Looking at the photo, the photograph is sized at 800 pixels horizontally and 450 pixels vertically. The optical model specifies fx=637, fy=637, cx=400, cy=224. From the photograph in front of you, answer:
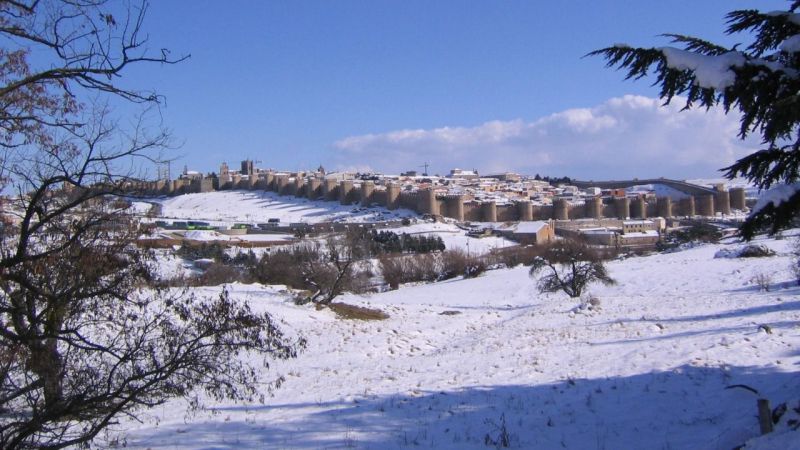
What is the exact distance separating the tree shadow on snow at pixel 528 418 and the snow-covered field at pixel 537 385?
0.08 ft

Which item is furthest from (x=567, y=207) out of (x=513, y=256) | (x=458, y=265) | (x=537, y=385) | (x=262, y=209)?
(x=537, y=385)

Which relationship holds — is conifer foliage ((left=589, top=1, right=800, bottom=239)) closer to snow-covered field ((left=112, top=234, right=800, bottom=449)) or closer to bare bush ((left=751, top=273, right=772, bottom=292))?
snow-covered field ((left=112, top=234, right=800, bottom=449))

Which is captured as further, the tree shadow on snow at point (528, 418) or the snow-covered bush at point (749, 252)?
the snow-covered bush at point (749, 252)

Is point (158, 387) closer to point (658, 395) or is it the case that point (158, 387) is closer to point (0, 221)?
point (0, 221)

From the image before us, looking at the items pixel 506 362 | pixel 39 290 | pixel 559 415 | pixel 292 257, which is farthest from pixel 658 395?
pixel 292 257

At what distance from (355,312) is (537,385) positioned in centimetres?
1446

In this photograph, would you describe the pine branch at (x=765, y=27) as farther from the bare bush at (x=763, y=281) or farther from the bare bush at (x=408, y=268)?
the bare bush at (x=408, y=268)

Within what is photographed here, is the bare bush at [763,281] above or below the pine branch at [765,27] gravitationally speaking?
below

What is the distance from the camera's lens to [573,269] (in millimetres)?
26219

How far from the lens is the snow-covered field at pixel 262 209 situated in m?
103

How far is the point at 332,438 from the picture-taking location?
7051mm

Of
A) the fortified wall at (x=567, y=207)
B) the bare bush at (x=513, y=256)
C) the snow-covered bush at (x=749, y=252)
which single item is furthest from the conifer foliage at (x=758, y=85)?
the fortified wall at (x=567, y=207)

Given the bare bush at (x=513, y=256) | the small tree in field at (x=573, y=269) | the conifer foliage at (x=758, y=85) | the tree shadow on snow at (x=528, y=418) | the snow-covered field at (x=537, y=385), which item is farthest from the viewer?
the bare bush at (x=513, y=256)

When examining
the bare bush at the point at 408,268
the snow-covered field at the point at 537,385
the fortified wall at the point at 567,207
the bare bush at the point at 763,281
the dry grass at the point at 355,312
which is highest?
the fortified wall at the point at 567,207
